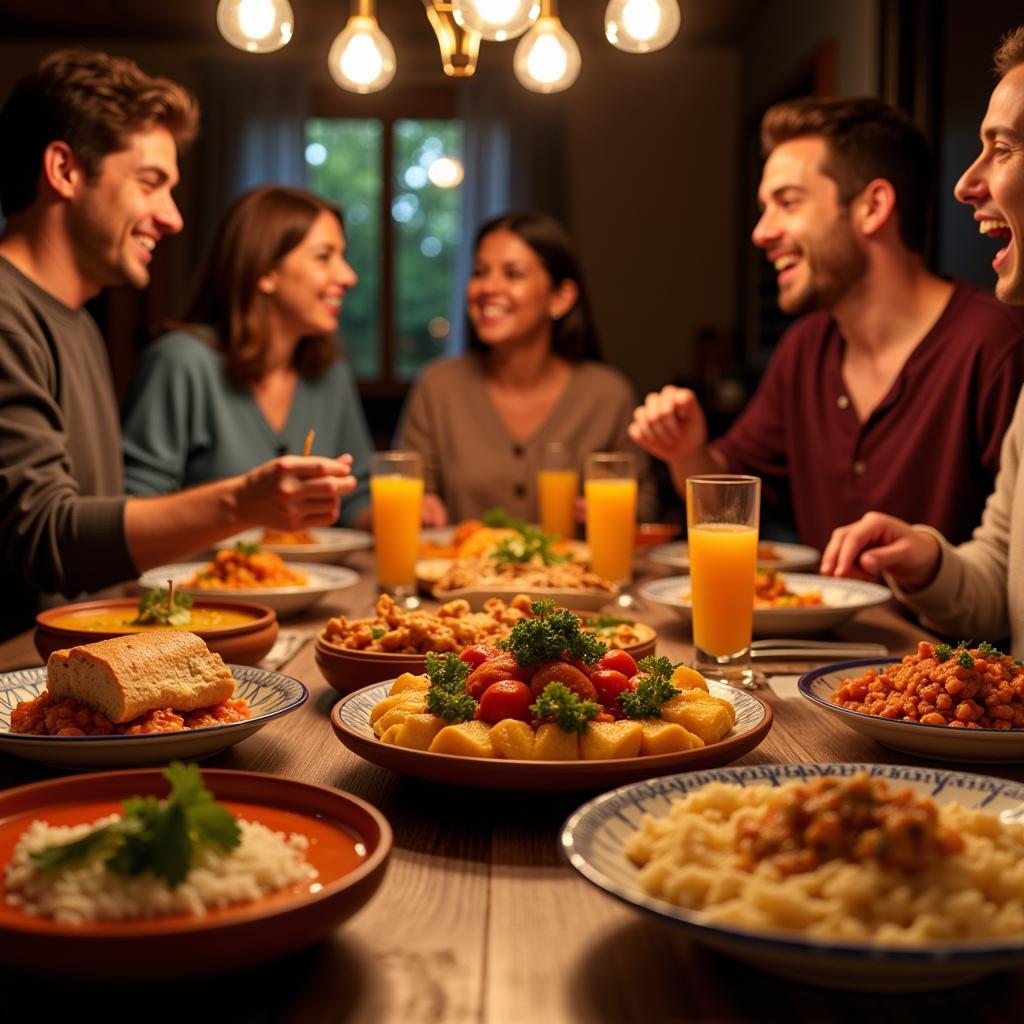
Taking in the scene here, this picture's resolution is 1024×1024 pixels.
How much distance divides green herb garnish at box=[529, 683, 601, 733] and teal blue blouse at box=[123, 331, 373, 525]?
242 centimetres

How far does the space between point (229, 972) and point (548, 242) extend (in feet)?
11.4

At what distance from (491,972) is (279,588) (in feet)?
4.65

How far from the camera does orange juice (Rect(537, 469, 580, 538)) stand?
2928 millimetres

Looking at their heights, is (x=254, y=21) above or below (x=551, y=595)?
above

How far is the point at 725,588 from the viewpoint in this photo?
1.61 metres

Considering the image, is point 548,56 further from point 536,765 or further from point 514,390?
point 536,765

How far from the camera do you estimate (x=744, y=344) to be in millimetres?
7730

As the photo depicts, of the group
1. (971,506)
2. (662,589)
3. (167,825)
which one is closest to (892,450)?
(971,506)

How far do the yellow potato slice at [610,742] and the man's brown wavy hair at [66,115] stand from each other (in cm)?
202

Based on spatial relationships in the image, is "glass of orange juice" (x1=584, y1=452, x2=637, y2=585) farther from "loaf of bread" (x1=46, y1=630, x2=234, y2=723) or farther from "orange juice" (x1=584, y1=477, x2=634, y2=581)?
"loaf of bread" (x1=46, y1=630, x2=234, y2=723)

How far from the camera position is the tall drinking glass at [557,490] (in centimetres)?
293

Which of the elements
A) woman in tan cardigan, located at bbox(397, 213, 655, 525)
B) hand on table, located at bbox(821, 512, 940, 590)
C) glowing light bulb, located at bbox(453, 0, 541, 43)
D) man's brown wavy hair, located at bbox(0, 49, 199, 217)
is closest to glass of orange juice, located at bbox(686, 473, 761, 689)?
hand on table, located at bbox(821, 512, 940, 590)

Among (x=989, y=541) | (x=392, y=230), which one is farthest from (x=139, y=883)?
(x=392, y=230)

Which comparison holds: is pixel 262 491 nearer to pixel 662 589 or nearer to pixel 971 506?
pixel 662 589
